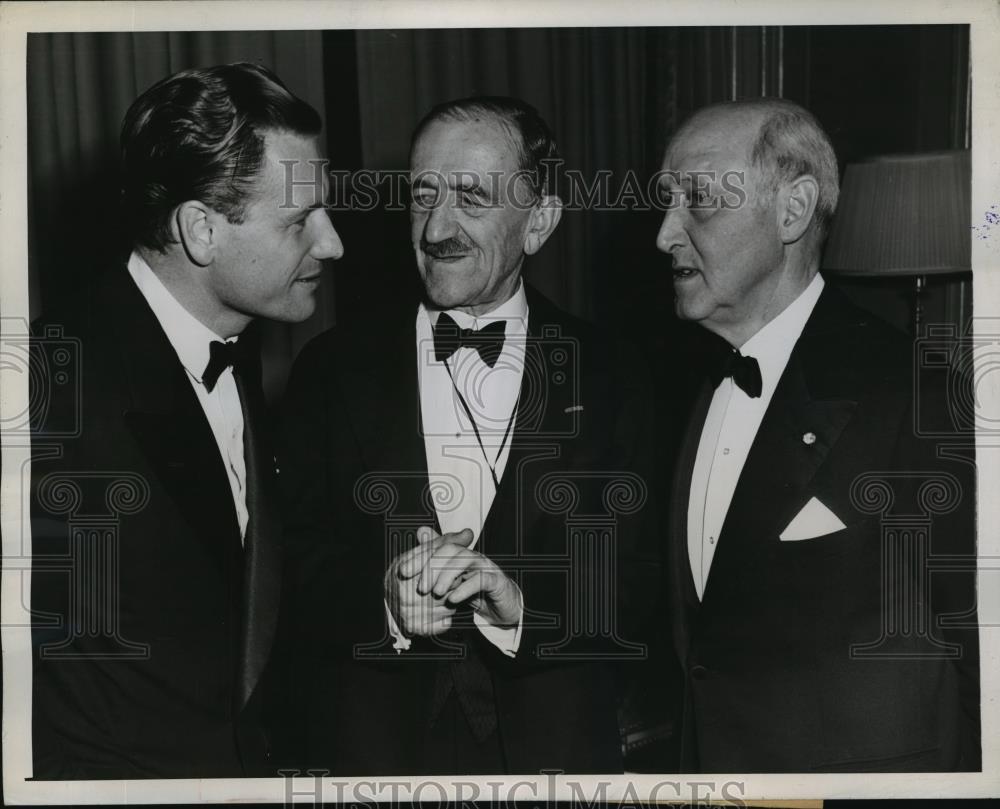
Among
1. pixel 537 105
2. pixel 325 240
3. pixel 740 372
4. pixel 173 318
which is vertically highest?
pixel 537 105

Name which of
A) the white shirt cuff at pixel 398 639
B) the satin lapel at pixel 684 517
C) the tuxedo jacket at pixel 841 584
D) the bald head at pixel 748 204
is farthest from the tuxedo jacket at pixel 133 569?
the bald head at pixel 748 204

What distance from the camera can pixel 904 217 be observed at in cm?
228

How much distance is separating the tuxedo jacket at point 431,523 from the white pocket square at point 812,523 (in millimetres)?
316

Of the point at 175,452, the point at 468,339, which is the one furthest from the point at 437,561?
the point at 175,452

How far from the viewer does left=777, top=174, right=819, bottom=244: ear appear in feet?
7.41

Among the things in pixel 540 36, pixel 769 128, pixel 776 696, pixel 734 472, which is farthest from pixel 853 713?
pixel 540 36

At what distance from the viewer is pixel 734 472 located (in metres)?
2.28

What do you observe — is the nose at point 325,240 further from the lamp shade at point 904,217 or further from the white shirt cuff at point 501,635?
the lamp shade at point 904,217

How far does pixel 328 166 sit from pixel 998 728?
192 centimetres

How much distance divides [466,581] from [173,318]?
83cm

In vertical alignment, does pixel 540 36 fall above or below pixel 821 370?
above

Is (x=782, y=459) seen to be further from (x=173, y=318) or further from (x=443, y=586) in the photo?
(x=173, y=318)

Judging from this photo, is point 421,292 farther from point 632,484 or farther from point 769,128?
point 769,128

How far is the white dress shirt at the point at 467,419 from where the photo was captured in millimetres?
2293
